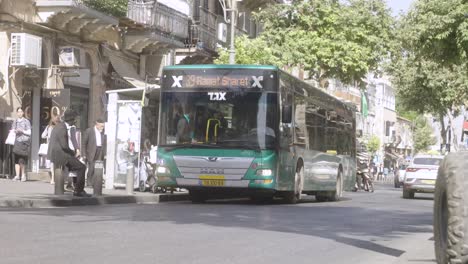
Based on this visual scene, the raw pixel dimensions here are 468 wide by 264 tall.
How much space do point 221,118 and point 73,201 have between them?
3975 mm

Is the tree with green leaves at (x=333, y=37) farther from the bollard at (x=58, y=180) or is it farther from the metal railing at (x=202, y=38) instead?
the bollard at (x=58, y=180)

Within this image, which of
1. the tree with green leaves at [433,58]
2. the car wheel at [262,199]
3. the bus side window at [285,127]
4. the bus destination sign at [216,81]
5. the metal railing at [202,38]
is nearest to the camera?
the bus destination sign at [216,81]

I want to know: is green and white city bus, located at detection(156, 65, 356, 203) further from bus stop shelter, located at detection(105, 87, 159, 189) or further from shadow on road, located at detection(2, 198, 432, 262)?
bus stop shelter, located at detection(105, 87, 159, 189)

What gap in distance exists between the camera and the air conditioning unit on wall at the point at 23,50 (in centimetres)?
2631

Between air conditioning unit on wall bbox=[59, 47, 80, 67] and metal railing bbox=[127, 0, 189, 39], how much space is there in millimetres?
4246

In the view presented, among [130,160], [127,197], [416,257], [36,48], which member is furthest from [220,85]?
[416,257]

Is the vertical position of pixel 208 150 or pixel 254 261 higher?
pixel 208 150

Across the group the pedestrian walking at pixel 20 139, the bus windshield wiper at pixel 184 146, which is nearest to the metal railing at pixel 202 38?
the pedestrian walking at pixel 20 139

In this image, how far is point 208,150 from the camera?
20594 mm

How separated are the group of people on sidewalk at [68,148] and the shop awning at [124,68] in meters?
7.39

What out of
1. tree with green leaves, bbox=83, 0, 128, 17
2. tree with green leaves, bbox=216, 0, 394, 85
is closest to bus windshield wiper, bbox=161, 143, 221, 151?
tree with green leaves, bbox=83, 0, 128, 17

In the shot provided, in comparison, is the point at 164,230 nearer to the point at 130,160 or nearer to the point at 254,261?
the point at 254,261

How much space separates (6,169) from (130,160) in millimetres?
4134

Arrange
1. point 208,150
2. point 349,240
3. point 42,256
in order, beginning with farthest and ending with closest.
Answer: point 208,150
point 349,240
point 42,256
